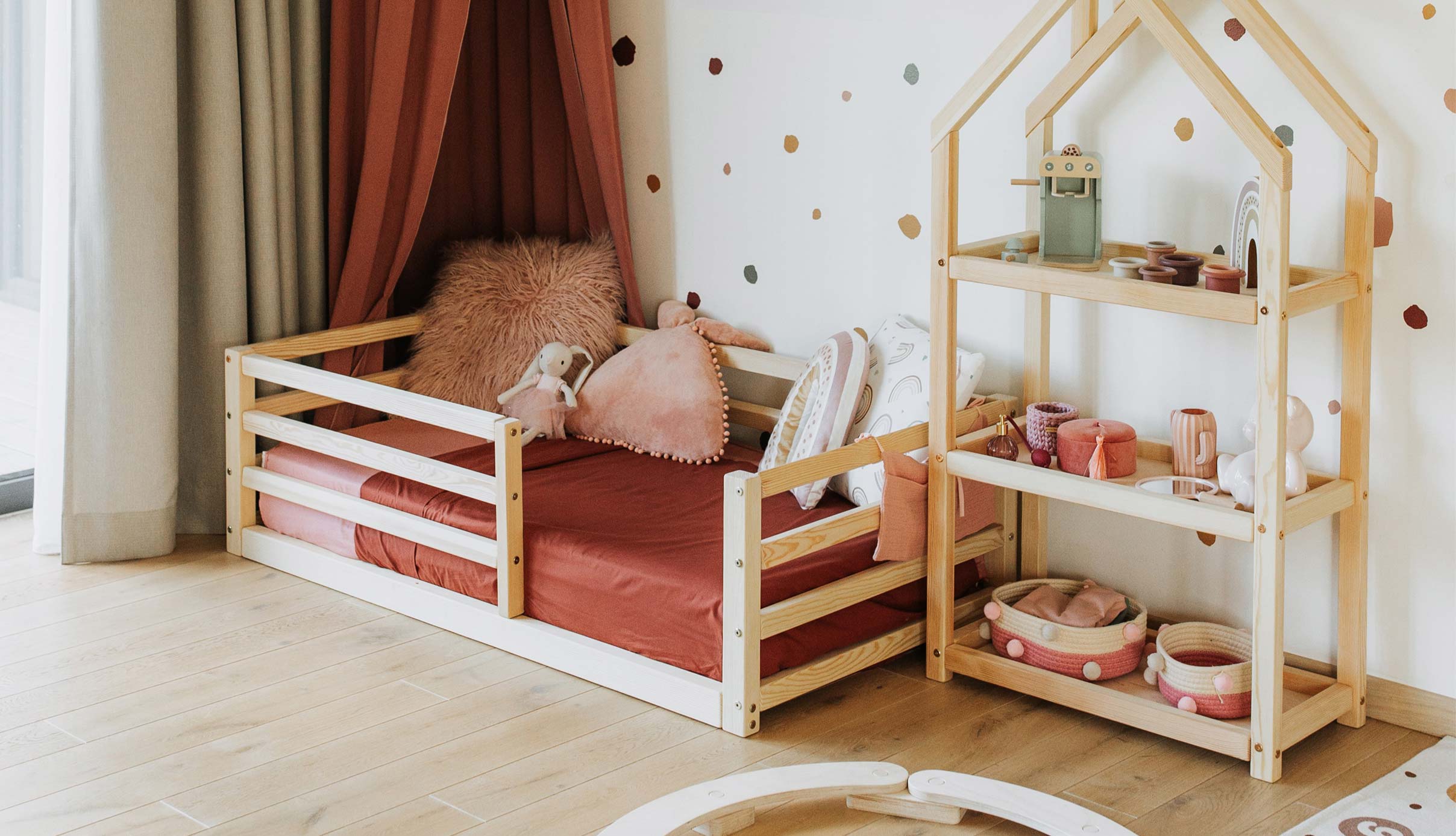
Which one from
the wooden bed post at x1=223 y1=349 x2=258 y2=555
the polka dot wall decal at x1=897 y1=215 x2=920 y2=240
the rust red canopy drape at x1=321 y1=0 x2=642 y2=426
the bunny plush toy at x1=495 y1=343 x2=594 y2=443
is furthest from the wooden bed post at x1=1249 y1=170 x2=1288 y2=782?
the wooden bed post at x1=223 y1=349 x2=258 y2=555

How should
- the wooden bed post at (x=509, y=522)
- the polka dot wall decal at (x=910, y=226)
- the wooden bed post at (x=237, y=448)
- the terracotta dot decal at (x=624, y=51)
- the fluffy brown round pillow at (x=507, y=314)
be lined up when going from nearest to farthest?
the wooden bed post at (x=509, y=522) < the polka dot wall decal at (x=910, y=226) < the wooden bed post at (x=237, y=448) < the fluffy brown round pillow at (x=507, y=314) < the terracotta dot decal at (x=624, y=51)

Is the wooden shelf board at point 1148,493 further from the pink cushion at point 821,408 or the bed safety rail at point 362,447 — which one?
the bed safety rail at point 362,447

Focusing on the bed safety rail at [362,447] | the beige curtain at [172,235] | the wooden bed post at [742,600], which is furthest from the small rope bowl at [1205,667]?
the beige curtain at [172,235]

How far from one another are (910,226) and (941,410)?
1.65 ft

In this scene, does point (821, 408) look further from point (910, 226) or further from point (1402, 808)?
point (1402, 808)

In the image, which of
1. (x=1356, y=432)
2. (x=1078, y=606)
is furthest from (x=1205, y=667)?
(x=1356, y=432)

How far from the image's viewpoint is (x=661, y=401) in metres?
3.04

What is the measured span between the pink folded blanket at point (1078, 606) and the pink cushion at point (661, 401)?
771 mm

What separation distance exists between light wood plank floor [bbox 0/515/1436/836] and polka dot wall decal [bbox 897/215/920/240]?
0.83m

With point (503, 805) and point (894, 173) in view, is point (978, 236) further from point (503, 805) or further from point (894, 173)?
point (503, 805)

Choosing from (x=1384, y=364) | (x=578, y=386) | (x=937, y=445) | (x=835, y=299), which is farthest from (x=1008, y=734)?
(x=578, y=386)

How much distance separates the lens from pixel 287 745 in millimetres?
2246

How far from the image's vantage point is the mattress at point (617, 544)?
2383 mm

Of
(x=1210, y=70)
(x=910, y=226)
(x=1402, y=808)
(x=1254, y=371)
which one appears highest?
(x=1210, y=70)
